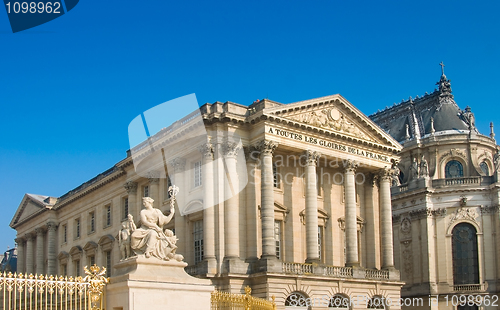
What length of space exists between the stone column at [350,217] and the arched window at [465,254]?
16983mm

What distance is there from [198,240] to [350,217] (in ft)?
30.5

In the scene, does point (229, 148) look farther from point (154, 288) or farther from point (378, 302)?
point (154, 288)

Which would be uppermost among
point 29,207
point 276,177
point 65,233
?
point 29,207

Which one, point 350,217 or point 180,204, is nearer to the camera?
point 180,204

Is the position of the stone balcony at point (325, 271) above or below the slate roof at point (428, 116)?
below

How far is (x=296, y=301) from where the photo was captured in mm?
35750

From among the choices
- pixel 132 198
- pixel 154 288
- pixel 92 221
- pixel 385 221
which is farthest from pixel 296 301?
pixel 92 221

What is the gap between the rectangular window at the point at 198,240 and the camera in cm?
3778

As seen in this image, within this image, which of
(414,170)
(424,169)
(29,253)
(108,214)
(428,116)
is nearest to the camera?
(108,214)

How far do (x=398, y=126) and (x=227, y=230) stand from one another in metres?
32.5

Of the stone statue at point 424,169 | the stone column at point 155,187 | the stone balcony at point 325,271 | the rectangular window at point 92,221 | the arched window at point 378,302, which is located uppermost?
the stone statue at point 424,169

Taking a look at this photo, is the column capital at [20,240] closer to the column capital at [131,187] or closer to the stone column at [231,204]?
the column capital at [131,187]

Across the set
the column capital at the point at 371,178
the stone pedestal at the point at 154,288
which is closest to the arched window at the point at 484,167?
the column capital at the point at 371,178

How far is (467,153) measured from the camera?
5638 centimetres
